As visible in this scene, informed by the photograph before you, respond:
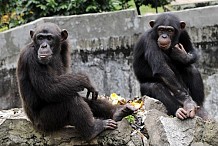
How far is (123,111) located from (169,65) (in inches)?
67.2

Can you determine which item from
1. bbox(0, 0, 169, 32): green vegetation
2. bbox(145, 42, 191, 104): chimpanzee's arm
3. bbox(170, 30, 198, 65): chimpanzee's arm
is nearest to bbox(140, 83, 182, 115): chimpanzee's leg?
A: bbox(145, 42, 191, 104): chimpanzee's arm

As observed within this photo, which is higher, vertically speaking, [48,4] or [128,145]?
[48,4]

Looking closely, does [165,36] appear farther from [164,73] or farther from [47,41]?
[47,41]

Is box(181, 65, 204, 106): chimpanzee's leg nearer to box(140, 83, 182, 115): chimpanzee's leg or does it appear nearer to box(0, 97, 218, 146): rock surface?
box(140, 83, 182, 115): chimpanzee's leg

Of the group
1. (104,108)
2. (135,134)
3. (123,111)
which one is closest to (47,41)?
(104,108)

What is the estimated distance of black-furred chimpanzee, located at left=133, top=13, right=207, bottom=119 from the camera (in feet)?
27.9

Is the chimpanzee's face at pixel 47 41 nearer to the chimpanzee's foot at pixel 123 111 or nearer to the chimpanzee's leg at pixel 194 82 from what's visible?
the chimpanzee's foot at pixel 123 111

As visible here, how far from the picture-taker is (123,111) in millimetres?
7410

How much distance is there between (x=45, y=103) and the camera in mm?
7184

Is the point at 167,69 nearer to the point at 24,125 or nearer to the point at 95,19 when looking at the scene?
the point at 24,125

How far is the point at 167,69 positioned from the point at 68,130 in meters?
1.92

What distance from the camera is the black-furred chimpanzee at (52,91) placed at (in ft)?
23.0

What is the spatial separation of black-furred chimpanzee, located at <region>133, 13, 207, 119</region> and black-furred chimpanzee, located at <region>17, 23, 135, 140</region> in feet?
4.28

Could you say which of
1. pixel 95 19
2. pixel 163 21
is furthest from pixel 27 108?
pixel 95 19
